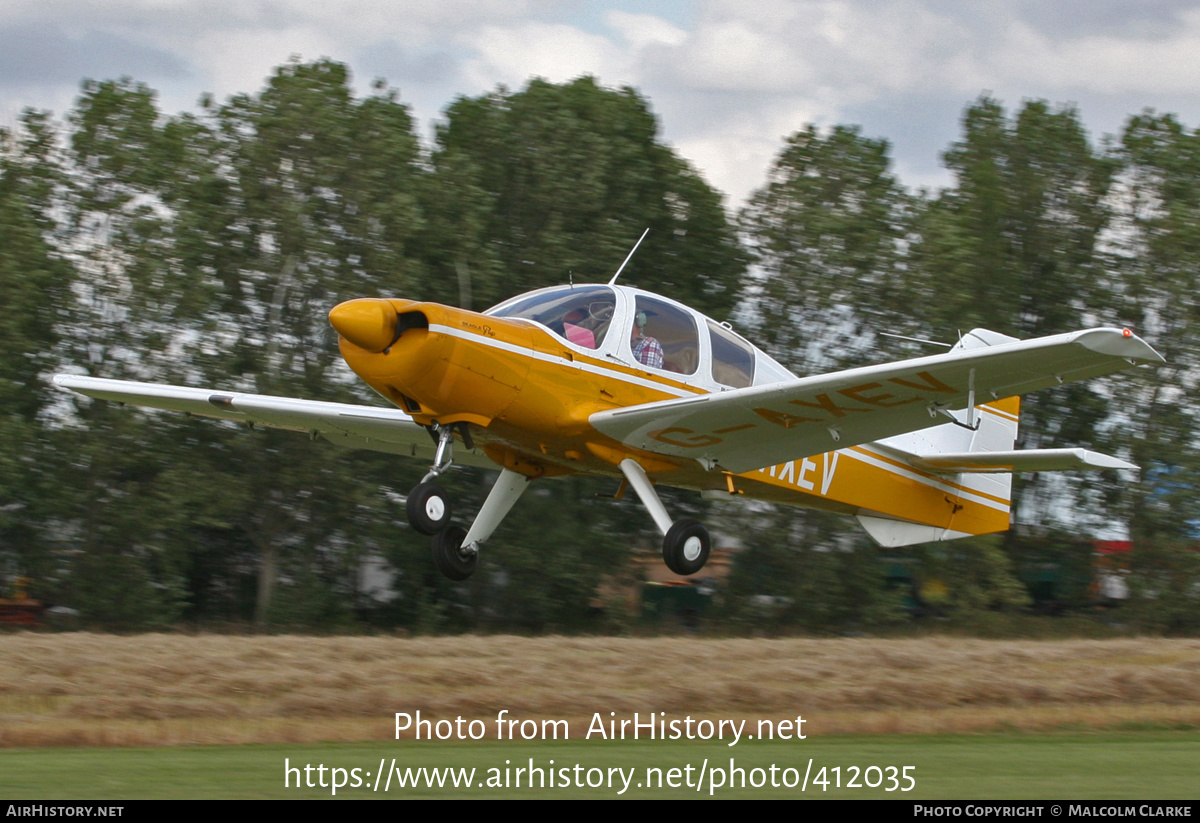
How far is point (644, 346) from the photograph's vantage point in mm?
10625

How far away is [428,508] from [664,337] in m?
2.51

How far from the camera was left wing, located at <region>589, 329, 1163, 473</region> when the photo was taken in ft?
28.3

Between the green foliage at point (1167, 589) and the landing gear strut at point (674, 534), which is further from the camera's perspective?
the green foliage at point (1167, 589)

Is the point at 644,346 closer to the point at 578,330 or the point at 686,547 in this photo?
the point at 578,330

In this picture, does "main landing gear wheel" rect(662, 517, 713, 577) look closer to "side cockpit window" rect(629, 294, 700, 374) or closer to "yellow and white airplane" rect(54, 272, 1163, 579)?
"yellow and white airplane" rect(54, 272, 1163, 579)

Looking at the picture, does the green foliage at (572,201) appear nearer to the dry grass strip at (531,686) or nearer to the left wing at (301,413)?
the left wing at (301,413)

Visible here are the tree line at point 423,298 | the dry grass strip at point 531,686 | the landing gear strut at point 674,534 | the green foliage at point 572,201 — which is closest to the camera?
the dry grass strip at point 531,686

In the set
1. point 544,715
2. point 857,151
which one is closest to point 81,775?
point 544,715

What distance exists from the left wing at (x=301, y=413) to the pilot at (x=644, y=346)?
2391mm

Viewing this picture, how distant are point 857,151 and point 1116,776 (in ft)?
67.9

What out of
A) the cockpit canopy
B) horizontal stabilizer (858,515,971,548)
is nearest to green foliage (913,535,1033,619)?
horizontal stabilizer (858,515,971,548)

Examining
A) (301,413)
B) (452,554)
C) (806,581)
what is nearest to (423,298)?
(806,581)

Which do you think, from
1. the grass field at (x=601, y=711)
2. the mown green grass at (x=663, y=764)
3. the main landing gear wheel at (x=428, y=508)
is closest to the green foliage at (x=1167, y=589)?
the grass field at (x=601, y=711)

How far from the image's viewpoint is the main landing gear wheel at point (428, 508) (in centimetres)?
978
